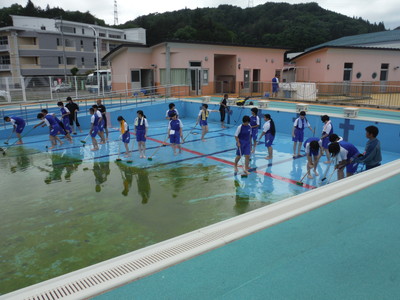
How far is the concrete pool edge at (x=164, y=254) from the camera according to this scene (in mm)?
2490

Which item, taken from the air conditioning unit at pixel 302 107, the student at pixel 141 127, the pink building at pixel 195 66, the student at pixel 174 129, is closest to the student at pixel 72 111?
the student at pixel 141 127

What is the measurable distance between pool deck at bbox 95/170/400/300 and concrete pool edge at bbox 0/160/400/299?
7 cm

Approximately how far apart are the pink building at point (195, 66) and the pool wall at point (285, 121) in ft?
16.0

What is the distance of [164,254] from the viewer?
2.96m

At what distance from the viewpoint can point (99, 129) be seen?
41.1 feet

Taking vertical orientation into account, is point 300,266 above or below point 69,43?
below

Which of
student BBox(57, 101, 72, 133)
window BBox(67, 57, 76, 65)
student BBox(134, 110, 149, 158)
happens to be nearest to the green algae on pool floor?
student BBox(134, 110, 149, 158)

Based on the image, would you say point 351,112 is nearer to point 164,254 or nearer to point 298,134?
point 298,134

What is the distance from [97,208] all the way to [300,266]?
5057 millimetres

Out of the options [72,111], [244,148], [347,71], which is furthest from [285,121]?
[347,71]

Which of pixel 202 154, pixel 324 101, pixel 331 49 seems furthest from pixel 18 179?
pixel 331 49

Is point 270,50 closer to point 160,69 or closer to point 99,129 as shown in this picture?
point 160,69

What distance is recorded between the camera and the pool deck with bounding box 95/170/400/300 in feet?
8.36

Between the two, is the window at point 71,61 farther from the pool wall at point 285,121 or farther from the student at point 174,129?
the student at point 174,129
